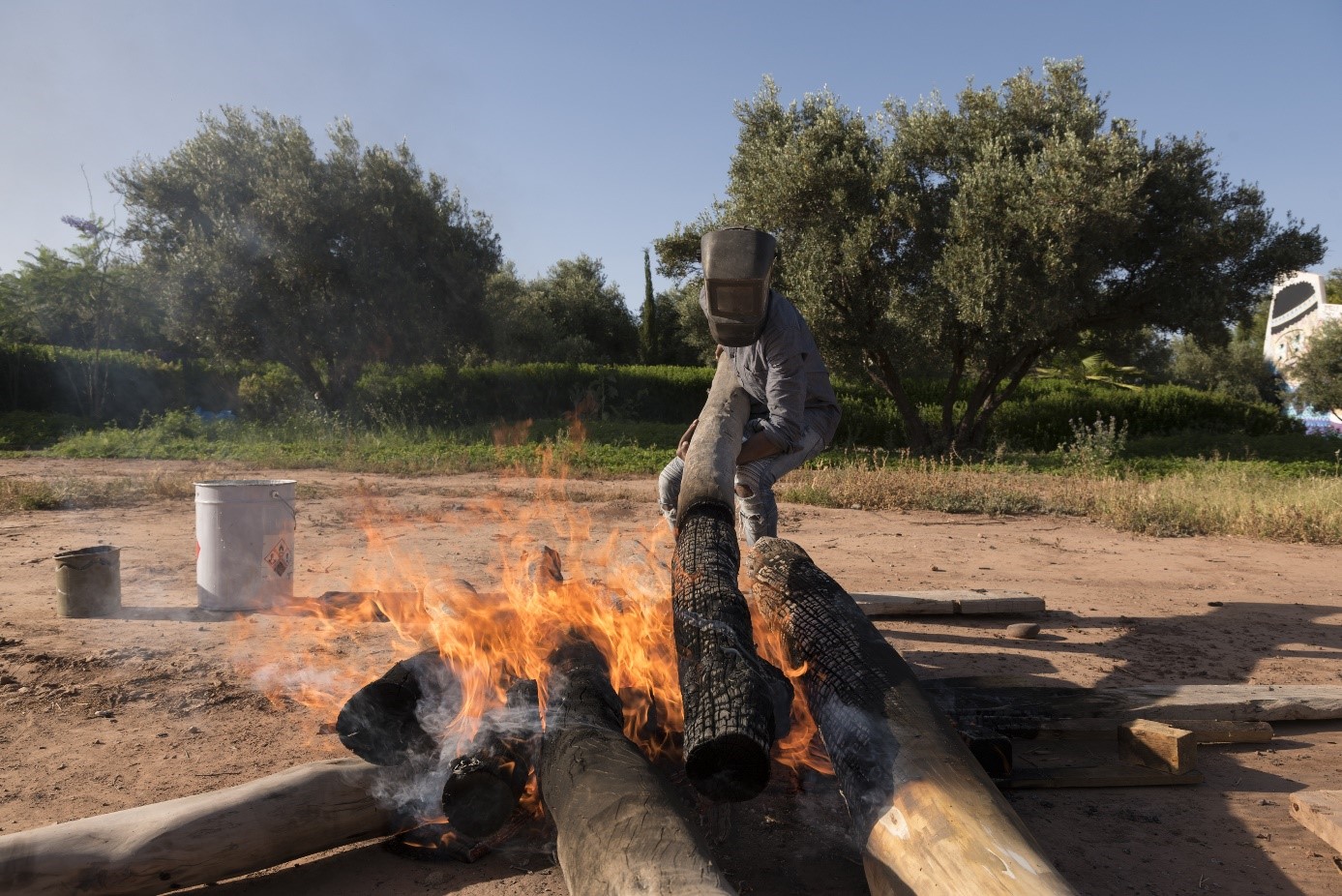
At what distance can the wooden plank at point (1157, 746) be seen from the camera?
3104 millimetres

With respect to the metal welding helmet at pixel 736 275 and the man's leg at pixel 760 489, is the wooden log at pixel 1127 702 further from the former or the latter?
the metal welding helmet at pixel 736 275

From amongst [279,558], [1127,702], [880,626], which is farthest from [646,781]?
[279,558]

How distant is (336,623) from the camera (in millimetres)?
4719

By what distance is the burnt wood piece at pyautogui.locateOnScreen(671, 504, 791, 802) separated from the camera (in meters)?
2.15

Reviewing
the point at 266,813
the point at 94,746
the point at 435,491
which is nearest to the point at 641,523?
the point at 435,491

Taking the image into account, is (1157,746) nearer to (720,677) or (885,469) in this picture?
(720,677)

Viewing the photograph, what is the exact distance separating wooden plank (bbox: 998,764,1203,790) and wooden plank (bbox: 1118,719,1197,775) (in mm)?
37

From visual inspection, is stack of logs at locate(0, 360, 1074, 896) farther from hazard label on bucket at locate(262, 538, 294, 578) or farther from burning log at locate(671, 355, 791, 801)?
hazard label on bucket at locate(262, 538, 294, 578)

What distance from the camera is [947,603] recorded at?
5.41 meters

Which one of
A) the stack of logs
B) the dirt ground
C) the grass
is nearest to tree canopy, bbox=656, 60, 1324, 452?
the grass

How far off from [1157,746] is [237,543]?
15.8ft

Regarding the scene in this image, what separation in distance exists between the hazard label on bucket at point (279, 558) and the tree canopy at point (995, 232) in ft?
41.1

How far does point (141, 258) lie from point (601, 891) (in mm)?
21734

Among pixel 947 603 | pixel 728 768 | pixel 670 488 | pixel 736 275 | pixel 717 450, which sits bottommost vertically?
pixel 947 603
